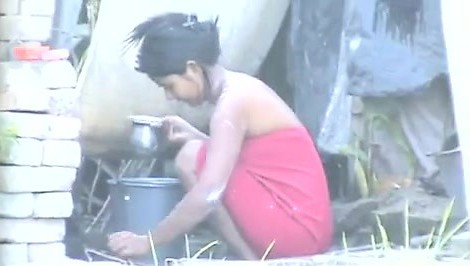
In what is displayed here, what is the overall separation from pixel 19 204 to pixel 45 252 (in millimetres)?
193

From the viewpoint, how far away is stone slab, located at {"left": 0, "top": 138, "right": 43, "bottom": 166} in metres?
3.62

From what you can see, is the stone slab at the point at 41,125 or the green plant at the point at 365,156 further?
the green plant at the point at 365,156

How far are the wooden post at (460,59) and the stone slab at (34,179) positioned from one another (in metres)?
1.38

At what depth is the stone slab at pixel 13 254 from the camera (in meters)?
3.66

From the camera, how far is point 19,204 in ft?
11.9

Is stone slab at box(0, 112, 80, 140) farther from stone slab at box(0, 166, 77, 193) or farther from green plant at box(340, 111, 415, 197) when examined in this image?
green plant at box(340, 111, 415, 197)

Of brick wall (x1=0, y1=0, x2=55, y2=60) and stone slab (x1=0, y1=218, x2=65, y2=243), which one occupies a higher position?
brick wall (x1=0, y1=0, x2=55, y2=60)

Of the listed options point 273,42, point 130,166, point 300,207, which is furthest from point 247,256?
point 273,42

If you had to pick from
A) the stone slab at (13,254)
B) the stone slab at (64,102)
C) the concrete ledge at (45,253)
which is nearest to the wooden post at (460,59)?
the stone slab at (64,102)

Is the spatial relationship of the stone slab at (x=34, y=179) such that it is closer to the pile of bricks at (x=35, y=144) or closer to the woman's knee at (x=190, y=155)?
the pile of bricks at (x=35, y=144)

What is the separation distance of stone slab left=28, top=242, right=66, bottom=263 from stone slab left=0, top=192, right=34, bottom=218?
0.39 feet

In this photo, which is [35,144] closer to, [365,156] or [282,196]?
[282,196]

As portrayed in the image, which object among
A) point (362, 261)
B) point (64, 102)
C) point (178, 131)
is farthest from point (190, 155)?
point (362, 261)

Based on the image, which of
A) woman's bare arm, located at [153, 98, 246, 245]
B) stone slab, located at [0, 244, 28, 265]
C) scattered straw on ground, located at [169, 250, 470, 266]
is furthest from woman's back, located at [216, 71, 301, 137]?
stone slab, located at [0, 244, 28, 265]
